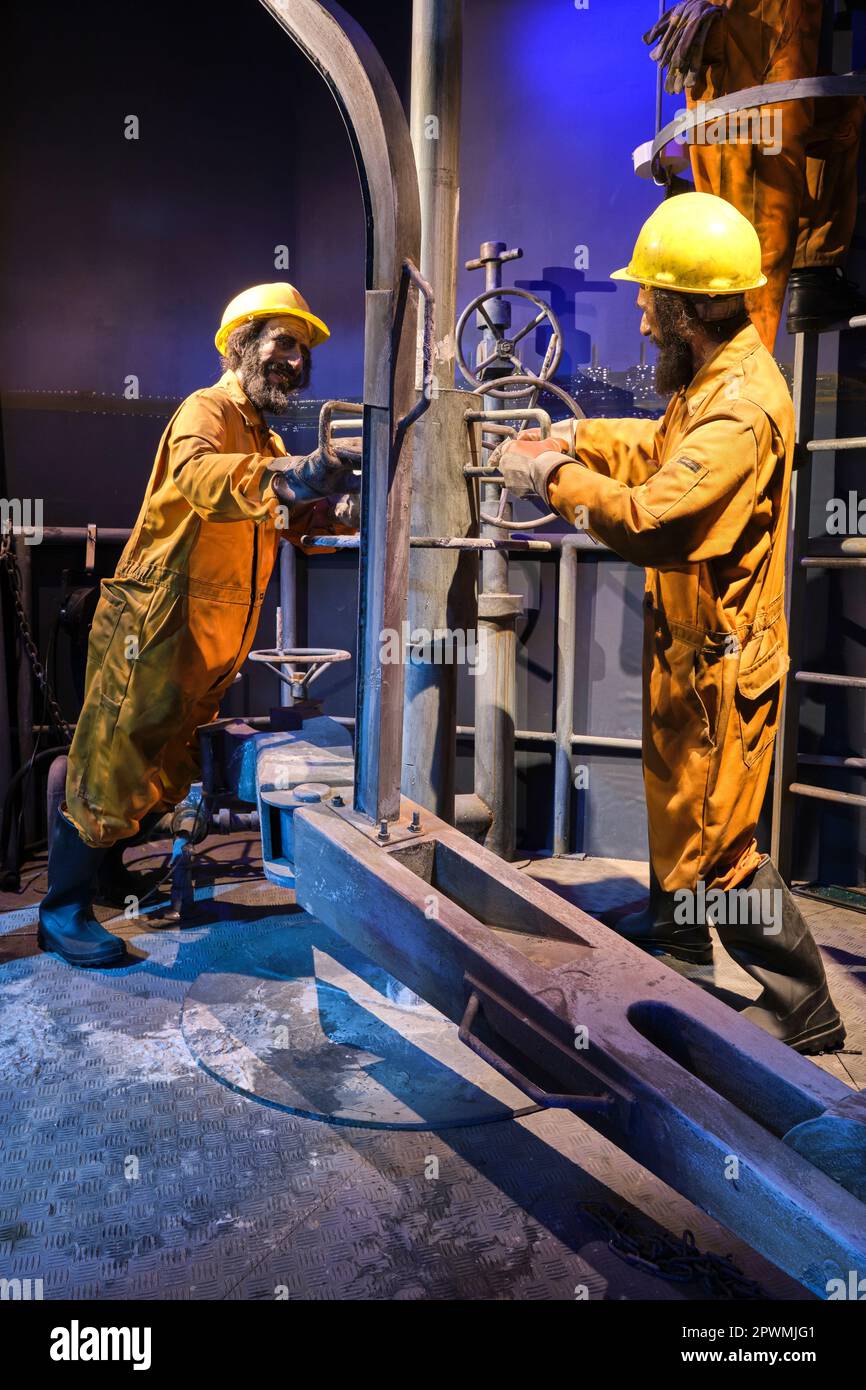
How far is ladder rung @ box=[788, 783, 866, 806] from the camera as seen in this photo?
4.01 metres

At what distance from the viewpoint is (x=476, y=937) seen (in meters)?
2.06

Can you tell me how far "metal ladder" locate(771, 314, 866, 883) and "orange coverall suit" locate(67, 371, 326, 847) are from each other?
201 centimetres

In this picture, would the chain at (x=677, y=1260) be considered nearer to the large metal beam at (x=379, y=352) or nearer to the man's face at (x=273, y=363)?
the large metal beam at (x=379, y=352)

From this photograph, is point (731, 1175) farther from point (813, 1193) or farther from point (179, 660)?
point (179, 660)

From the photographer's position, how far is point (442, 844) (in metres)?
2.46

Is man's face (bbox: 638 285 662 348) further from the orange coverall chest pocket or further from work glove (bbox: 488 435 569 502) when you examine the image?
the orange coverall chest pocket

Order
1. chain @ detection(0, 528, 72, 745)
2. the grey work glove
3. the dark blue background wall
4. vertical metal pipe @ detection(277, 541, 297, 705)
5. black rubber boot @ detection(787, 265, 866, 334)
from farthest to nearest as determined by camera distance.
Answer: vertical metal pipe @ detection(277, 541, 297, 705)
the dark blue background wall
chain @ detection(0, 528, 72, 745)
black rubber boot @ detection(787, 265, 866, 334)
the grey work glove

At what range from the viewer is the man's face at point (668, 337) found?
2.75 metres

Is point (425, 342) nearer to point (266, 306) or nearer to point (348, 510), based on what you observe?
point (348, 510)

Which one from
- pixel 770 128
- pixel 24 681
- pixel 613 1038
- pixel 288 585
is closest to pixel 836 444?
pixel 770 128

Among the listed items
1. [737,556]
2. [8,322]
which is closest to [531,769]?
[737,556]

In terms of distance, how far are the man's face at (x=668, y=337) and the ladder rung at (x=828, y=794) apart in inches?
73.2

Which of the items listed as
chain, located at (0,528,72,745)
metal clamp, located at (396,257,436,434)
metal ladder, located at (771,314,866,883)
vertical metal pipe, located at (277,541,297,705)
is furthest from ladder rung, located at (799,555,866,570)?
chain, located at (0,528,72,745)

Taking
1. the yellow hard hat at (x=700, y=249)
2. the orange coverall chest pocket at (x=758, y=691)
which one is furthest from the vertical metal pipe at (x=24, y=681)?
the orange coverall chest pocket at (x=758, y=691)
